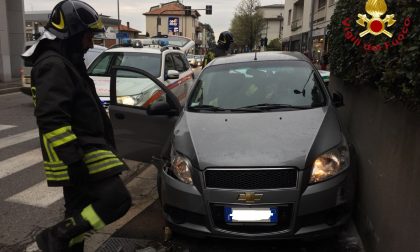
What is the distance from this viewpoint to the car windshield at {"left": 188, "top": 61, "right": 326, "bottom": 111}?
434 cm

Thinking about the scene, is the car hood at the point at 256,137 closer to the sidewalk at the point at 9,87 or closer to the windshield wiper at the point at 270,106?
the windshield wiper at the point at 270,106

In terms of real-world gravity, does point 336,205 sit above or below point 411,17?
below

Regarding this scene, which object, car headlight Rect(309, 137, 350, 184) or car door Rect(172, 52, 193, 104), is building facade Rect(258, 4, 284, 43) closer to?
car door Rect(172, 52, 193, 104)

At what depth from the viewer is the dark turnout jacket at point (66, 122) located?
2434mm

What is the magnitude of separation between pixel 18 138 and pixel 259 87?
5.25 meters

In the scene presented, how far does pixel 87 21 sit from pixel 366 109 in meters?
2.78

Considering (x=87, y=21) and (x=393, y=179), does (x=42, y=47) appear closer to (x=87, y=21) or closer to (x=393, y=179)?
(x=87, y=21)

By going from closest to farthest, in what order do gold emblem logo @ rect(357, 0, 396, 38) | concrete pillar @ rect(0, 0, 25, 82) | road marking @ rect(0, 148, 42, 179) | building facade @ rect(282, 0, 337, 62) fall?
gold emblem logo @ rect(357, 0, 396, 38) → road marking @ rect(0, 148, 42, 179) → concrete pillar @ rect(0, 0, 25, 82) → building facade @ rect(282, 0, 337, 62)

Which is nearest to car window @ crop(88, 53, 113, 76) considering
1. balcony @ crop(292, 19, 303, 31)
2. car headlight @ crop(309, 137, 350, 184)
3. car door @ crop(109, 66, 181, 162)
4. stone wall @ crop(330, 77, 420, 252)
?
car door @ crop(109, 66, 181, 162)

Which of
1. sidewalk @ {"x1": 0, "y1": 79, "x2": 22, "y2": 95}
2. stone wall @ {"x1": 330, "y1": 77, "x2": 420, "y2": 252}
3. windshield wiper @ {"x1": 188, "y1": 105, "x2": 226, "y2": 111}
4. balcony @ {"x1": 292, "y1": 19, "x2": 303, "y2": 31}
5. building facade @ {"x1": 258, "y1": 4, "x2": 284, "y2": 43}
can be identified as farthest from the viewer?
building facade @ {"x1": 258, "y1": 4, "x2": 284, "y2": 43}

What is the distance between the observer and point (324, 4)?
35.3m

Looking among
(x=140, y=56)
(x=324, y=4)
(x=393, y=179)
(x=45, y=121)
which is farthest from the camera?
(x=324, y=4)

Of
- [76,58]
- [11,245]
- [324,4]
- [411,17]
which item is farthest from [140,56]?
[324,4]

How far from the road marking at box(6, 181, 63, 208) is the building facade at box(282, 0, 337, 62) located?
22.7 meters
